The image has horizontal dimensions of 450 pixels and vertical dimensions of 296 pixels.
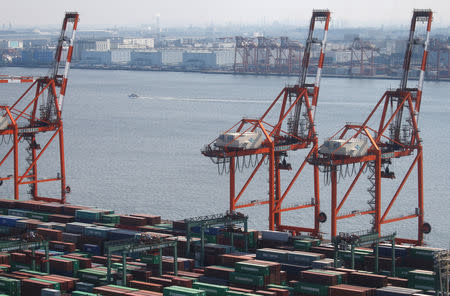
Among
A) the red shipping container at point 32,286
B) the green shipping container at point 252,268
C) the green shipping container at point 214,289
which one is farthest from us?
the green shipping container at point 252,268

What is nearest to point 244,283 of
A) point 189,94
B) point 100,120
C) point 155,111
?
point 100,120

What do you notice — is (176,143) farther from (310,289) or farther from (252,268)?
(310,289)

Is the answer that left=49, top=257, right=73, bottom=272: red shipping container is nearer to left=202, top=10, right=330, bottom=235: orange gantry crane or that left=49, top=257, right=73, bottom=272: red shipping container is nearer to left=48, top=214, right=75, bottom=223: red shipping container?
left=48, top=214, right=75, bottom=223: red shipping container

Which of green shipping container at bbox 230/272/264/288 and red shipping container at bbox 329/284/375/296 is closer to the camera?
red shipping container at bbox 329/284/375/296

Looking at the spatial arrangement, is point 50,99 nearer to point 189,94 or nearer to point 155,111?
point 155,111

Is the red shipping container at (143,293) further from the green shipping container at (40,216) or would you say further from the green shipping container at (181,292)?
the green shipping container at (40,216)

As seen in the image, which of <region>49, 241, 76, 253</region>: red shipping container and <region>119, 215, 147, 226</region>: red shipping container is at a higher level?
<region>119, 215, 147, 226</region>: red shipping container

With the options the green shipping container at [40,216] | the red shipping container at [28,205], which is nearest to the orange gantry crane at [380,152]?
the green shipping container at [40,216]

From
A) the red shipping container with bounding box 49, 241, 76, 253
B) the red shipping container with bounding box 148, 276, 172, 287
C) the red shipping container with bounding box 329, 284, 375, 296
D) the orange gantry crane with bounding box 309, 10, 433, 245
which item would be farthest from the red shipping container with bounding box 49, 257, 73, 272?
the orange gantry crane with bounding box 309, 10, 433, 245

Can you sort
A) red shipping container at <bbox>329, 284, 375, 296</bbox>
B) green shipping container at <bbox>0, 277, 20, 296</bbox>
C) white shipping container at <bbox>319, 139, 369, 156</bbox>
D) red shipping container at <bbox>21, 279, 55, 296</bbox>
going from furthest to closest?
white shipping container at <bbox>319, 139, 369, 156</bbox> < green shipping container at <bbox>0, 277, 20, 296</bbox> < red shipping container at <bbox>21, 279, 55, 296</bbox> < red shipping container at <bbox>329, 284, 375, 296</bbox>
